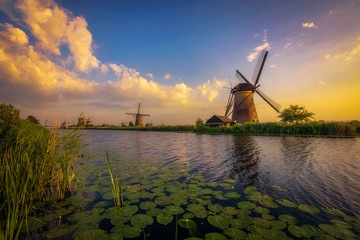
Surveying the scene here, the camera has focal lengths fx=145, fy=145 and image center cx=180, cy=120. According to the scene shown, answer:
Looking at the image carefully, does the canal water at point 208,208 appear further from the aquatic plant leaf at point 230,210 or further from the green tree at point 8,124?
the green tree at point 8,124

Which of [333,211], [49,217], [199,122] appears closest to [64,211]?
[49,217]

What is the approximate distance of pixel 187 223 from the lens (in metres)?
2.93

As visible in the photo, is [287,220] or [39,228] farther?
[287,220]

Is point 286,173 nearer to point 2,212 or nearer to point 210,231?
point 210,231

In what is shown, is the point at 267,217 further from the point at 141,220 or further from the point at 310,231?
the point at 141,220

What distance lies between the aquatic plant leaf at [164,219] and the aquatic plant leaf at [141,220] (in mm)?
143

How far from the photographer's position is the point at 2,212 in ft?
9.82

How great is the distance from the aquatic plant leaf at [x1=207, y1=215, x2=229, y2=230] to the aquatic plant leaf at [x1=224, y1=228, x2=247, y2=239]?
0.39 ft

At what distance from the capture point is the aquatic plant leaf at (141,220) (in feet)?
9.40

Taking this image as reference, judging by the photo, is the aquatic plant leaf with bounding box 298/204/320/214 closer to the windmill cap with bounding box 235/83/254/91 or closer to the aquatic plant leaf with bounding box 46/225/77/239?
the aquatic plant leaf with bounding box 46/225/77/239

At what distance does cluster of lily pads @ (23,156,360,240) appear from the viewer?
2.62 m

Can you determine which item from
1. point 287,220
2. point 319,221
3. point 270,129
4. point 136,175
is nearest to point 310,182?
point 319,221

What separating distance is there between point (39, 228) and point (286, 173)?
8.02 m

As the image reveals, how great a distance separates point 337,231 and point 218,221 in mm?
2143
